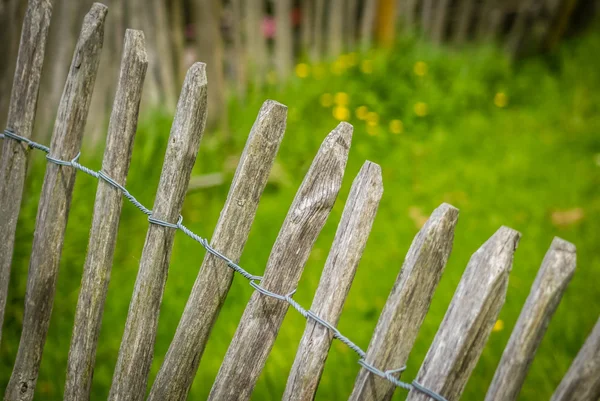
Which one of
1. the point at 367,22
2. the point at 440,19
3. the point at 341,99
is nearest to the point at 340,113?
the point at 341,99

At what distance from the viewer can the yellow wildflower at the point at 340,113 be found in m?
3.94

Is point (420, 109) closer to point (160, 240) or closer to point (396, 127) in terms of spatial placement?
point (396, 127)

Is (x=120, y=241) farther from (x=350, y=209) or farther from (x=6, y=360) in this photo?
(x=350, y=209)

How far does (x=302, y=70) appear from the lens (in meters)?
4.38

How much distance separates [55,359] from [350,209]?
161 centimetres

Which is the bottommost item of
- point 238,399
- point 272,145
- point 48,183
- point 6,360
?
point 6,360

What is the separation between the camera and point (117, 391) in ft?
5.02

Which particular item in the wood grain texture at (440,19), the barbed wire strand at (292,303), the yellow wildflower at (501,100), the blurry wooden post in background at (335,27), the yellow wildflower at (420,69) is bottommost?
the barbed wire strand at (292,303)

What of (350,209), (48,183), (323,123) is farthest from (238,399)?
(323,123)

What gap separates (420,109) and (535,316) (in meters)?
3.22

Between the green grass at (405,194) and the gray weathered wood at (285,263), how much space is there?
79 cm

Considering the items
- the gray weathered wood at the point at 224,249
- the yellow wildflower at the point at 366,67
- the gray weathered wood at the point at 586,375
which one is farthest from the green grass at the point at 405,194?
the gray weathered wood at the point at 586,375

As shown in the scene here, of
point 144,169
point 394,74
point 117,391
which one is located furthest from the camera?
point 394,74

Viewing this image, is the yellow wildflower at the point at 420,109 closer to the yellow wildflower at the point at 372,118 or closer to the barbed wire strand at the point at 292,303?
the yellow wildflower at the point at 372,118
